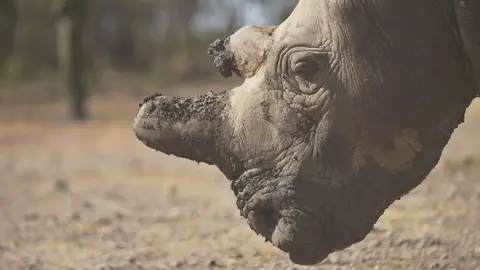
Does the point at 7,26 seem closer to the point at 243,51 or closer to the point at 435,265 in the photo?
the point at 435,265

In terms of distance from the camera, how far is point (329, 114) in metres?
3.29

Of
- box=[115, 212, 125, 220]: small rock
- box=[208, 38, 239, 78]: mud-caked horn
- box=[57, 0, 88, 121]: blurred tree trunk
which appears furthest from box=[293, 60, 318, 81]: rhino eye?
box=[57, 0, 88, 121]: blurred tree trunk

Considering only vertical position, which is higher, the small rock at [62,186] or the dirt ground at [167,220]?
the small rock at [62,186]

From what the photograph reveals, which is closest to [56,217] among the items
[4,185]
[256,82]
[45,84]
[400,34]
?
[4,185]

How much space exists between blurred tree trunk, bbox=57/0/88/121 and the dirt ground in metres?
5.02

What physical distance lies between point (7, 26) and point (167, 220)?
50.9 feet

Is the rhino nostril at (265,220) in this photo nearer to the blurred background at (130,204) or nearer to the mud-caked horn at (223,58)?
the mud-caked horn at (223,58)

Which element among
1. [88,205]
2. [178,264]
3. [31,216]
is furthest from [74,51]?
[178,264]

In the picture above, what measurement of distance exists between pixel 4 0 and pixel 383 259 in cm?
1722

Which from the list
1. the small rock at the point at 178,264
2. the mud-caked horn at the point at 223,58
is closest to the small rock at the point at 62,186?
the small rock at the point at 178,264

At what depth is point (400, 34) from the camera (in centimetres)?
321

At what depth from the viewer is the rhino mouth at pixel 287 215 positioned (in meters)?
3.36

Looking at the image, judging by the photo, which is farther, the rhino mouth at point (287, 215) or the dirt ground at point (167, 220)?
the dirt ground at point (167, 220)

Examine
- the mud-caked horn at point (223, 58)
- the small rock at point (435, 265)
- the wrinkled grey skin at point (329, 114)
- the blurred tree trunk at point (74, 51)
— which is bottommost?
the small rock at point (435, 265)
